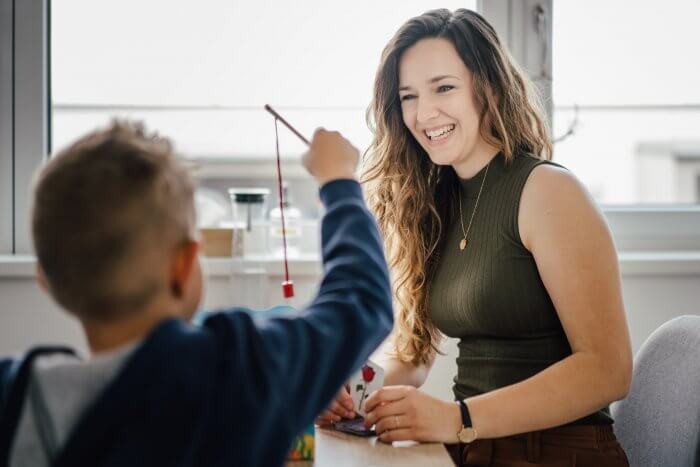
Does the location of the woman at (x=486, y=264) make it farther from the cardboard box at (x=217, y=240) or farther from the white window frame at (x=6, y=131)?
the white window frame at (x=6, y=131)

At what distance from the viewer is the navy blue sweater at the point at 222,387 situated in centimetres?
68

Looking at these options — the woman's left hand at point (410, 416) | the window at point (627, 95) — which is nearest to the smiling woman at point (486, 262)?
the woman's left hand at point (410, 416)

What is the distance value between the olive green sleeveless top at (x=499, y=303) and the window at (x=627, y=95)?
843mm

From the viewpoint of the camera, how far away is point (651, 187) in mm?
2381

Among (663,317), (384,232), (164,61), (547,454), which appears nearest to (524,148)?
(384,232)

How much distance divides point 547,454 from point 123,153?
0.97 metres

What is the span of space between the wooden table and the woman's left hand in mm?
18

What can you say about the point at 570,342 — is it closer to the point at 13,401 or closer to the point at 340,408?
the point at 340,408

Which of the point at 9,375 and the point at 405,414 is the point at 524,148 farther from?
the point at 9,375

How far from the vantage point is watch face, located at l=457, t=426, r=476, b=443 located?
1.25m

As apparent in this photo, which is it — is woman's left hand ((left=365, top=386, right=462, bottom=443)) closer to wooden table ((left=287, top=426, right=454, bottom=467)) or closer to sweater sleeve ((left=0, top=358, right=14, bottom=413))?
wooden table ((left=287, top=426, right=454, bottom=467))

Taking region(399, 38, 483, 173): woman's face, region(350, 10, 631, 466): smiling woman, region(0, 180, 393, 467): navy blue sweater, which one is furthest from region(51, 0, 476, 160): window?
region(0, 180, 393, 467): navy blue sweater

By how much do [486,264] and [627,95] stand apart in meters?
1.12

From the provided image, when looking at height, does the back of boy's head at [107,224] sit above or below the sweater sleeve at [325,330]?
above
